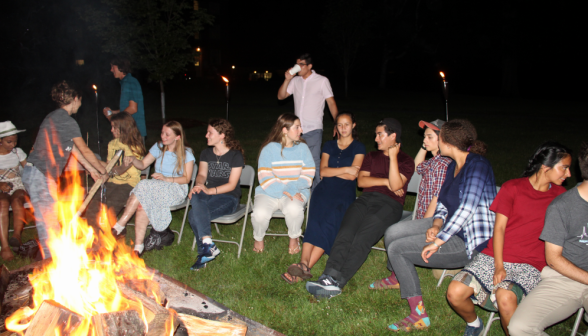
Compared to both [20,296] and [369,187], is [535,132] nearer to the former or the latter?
[369,187]

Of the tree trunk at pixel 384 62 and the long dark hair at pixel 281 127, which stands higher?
the tree trunk at pixel 384 62

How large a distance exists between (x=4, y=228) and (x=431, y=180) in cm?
463

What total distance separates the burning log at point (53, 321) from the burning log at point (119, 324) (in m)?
0.12

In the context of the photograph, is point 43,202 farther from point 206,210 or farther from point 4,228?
point 206,210

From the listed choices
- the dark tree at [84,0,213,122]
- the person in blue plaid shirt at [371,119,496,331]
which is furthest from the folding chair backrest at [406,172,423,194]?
the dark tree at [84,0,213,122]

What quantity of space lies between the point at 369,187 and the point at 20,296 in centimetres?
334

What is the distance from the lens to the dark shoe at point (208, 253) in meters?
4.32

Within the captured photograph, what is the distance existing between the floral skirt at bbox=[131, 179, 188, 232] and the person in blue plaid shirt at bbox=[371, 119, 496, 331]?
261 cm

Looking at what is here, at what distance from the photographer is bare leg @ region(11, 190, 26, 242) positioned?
463 centimetres

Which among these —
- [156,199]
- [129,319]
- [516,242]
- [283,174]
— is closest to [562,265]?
[516,242]

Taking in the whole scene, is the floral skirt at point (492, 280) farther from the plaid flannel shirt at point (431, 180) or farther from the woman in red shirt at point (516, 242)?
the plaid flannel shirt at point (431, 180)

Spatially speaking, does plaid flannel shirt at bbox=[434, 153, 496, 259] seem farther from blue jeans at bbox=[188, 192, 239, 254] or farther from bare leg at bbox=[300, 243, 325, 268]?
blue jeans at bbox=[188, 192, 239, 254]

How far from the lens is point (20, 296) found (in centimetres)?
297

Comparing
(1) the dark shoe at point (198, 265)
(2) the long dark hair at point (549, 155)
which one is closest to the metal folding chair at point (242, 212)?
(1) the dark shoe at point (198, 265)
